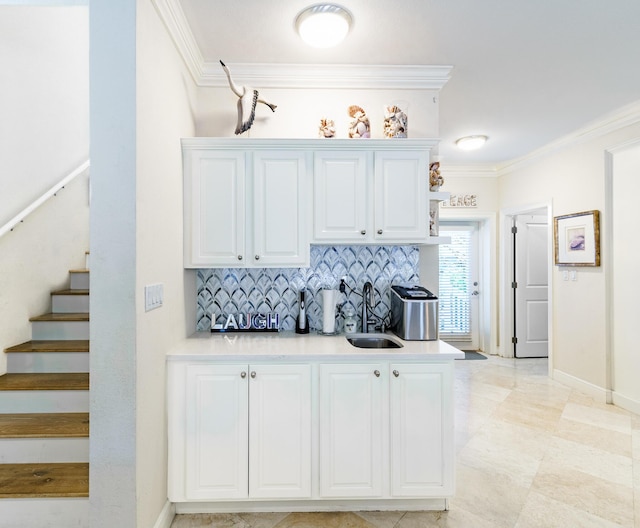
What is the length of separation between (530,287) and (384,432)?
426 cm

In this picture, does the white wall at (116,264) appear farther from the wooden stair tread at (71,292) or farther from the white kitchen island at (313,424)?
the wooden stair tread at (71,292)

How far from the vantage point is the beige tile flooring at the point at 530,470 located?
1.93 metres

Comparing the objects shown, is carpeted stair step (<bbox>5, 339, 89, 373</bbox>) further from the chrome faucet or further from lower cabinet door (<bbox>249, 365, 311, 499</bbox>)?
the chrome faucet

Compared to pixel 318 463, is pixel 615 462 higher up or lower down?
lower down

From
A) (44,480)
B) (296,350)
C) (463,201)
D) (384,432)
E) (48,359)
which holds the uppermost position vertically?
(463,201)

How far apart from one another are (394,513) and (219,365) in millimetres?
1313

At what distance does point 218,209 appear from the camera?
223 cm

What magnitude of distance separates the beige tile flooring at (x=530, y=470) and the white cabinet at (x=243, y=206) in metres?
1.52

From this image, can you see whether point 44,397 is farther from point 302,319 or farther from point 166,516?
point 302,319

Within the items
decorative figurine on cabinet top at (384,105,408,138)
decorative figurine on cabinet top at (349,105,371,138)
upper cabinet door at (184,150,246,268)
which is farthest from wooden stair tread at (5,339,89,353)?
decorative figurine on cabinet top at (384,105,408,138)

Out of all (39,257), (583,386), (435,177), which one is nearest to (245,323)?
(39,257)

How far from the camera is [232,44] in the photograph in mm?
2271

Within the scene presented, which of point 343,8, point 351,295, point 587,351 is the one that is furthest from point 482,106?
point 587,351

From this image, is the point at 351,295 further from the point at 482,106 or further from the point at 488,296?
the point at 488,296
